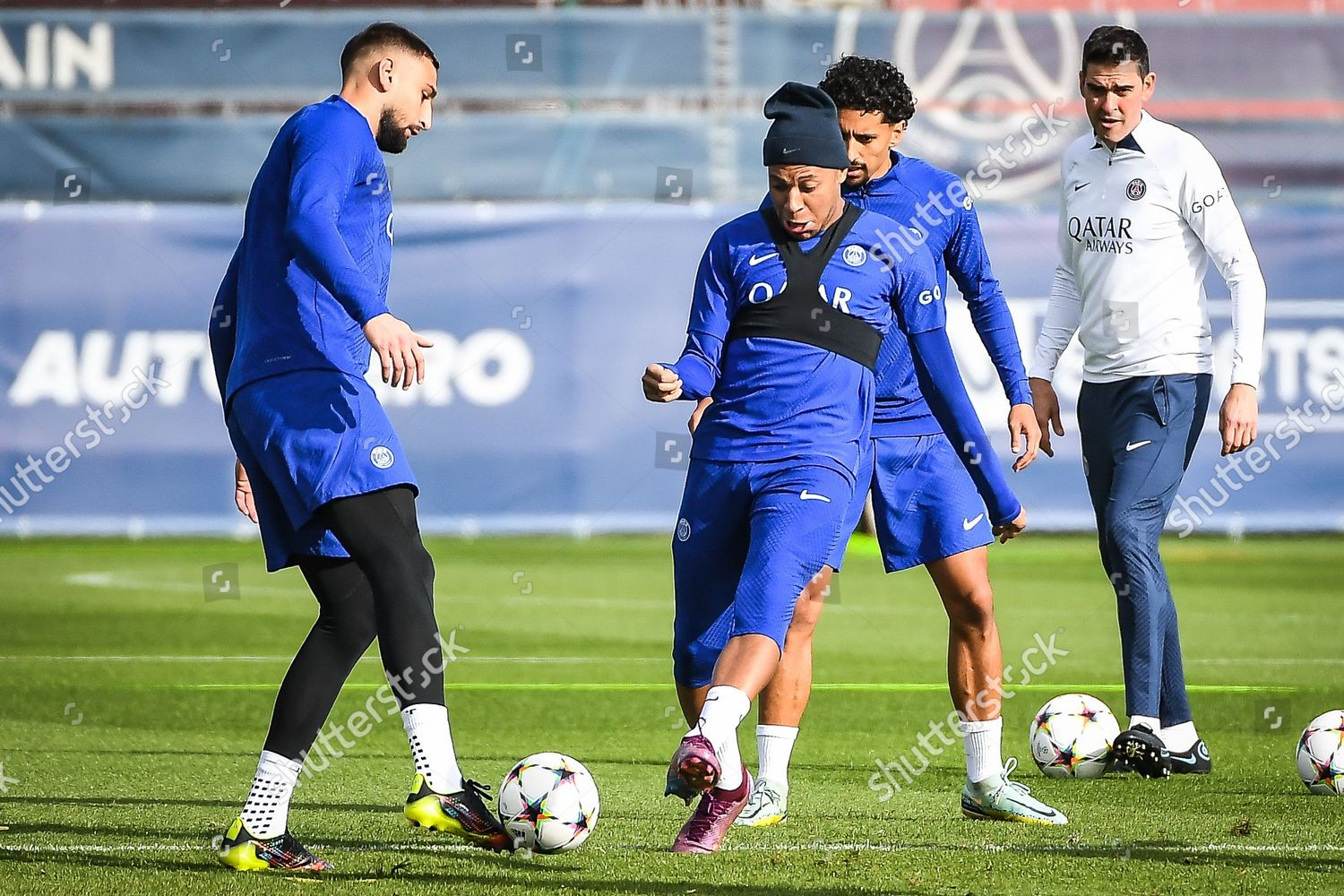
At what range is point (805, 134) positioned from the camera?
15.0 ft

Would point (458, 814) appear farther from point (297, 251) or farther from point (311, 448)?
point (297, 251)

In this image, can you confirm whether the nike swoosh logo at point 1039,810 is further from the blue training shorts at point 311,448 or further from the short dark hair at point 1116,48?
the short dark hair at point 1116,48

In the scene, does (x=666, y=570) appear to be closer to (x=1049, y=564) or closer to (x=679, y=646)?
(x=1049, y=564)

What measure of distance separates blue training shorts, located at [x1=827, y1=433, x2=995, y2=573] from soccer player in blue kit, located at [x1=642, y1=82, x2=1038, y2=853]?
532 mm

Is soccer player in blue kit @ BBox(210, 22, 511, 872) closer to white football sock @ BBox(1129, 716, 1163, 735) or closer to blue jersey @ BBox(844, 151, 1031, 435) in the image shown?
blue jersey @ BBox(844, 151, 1031, 435)

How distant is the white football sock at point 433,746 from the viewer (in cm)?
433

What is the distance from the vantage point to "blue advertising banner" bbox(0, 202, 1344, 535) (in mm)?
14961

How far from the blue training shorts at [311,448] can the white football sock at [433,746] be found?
415 mm

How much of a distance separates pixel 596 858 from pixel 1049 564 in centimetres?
1038

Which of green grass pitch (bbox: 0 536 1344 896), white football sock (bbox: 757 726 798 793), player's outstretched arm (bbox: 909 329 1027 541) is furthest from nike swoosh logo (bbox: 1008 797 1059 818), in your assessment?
player's outstretched arm (bbox: 909 329 1027 541)

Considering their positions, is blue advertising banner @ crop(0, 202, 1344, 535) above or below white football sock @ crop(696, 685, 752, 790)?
above

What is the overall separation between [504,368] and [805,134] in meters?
10.7

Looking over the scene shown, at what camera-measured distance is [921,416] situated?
5.36 m

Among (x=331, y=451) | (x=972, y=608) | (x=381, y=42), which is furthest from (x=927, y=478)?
(x=381, y=42)
